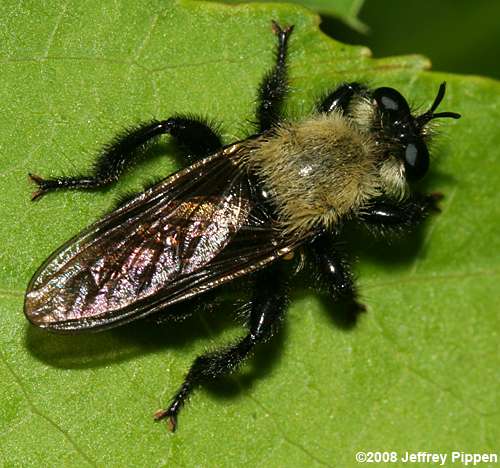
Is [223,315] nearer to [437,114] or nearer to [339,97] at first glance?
[339,97]

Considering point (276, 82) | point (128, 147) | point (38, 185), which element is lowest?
point (38, 185)

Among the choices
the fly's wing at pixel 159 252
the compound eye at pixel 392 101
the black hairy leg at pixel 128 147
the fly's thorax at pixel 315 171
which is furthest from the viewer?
the compound eye at pixel 392 101

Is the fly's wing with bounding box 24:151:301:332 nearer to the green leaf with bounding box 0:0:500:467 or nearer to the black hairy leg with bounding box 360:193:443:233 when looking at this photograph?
the green leaf with bounding box 0:0:500:467

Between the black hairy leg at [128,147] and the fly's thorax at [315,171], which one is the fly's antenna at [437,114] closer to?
the fly's thorax at [315,171]

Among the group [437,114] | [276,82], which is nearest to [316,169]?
[276,82]

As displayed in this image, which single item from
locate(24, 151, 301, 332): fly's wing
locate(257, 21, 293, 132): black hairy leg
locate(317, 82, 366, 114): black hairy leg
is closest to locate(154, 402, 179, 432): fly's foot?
locate(24, 151, 301, 332): fly's wing

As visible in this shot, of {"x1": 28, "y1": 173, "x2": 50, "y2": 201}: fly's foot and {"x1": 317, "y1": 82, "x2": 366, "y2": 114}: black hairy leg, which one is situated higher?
{"x1": 317, "y1": 82, "x2": 366, "y2": 114}: black hairy leg
